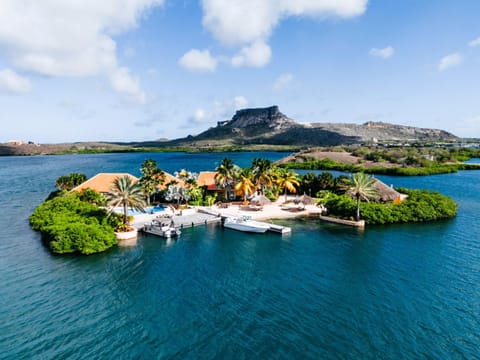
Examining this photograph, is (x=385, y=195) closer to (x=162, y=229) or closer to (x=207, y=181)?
(x=207, y=181)

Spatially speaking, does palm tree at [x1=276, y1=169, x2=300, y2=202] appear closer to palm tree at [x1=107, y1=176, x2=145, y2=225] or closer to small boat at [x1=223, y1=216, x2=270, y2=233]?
small boat at [x1=223, y1=216, x2=270, y2=233]

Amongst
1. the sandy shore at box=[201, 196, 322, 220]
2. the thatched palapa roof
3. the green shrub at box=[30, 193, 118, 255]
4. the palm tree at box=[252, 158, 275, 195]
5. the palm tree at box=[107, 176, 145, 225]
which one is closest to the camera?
the green shrub at box=[30, 193, 118, 255]

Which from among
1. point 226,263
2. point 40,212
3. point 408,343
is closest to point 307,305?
point 408,343

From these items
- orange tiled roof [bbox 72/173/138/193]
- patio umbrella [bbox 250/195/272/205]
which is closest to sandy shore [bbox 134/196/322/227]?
patio umbrella [bbox 250/195/272/205]

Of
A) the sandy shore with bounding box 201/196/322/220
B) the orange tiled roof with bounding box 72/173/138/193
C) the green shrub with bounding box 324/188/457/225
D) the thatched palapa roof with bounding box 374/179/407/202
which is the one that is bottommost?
the sandy shore with bounding box 201/196/322/220

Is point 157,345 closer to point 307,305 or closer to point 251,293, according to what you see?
point 251,293

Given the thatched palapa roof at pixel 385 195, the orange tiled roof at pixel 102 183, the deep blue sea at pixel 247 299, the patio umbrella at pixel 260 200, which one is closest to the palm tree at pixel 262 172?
the patio umbrella at pixel 260 200

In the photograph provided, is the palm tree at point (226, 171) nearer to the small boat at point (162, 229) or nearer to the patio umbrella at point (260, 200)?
the patio umbrella at point (260, 200)

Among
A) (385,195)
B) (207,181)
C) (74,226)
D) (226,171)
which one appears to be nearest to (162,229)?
(74,226)
